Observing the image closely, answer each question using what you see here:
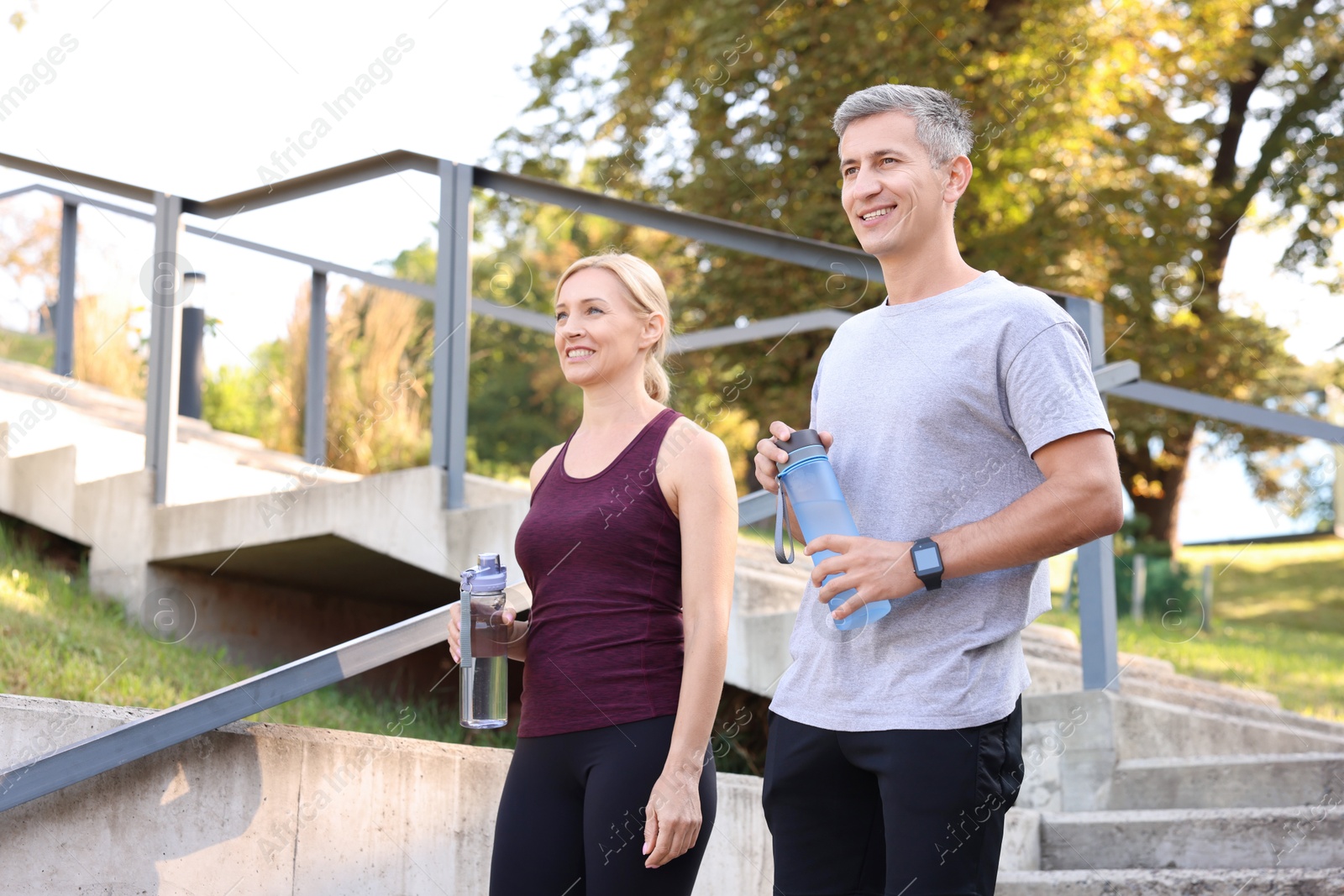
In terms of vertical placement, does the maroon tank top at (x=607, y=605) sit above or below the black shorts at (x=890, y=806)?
above

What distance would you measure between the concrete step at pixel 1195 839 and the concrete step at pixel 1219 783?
0.59ft

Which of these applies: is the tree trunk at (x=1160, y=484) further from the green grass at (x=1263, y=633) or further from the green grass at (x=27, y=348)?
the green grass at (x=27, y=348)

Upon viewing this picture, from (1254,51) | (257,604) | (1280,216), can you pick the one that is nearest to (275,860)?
(257,604)

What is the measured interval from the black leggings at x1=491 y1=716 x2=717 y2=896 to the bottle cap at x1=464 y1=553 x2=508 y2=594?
329mm

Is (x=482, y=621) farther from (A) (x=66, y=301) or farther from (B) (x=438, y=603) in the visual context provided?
(A) (x=66, y=301)

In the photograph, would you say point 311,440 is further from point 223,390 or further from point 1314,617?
point 1314,617

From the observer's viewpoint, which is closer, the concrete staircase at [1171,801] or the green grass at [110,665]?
the concrete staircase at [1171,801]

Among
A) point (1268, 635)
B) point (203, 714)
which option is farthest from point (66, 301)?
point (1268, 635)

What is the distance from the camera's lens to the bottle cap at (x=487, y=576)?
2.29 metres

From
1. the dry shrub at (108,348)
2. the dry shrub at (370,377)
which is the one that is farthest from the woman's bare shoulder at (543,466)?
the dry shrub at (108,348)

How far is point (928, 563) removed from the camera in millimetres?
1687

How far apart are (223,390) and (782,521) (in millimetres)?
10418

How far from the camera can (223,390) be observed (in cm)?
1141

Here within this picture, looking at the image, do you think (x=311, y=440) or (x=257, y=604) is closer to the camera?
(x=257, y=604)
